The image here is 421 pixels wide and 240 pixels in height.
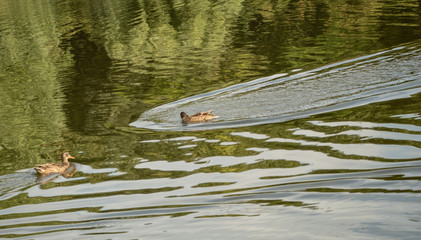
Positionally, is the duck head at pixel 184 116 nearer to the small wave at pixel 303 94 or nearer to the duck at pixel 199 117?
the duck at pixel 199 117

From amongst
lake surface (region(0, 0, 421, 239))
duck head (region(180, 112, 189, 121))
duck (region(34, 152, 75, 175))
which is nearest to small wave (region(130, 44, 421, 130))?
lake surface (region(0, 0, 421, 239))

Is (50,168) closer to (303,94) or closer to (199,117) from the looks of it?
(199,117)

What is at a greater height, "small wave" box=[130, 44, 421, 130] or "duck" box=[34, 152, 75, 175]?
"small wave" box=[130, 44, 421, 130]

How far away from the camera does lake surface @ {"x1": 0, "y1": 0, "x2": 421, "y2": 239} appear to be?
30.7 feet

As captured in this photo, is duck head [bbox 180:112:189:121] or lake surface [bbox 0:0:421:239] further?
duck head [bbox 180:112:189:121]

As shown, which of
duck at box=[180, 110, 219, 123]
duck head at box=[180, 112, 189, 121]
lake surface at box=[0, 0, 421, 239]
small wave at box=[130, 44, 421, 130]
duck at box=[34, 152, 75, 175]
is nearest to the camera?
lake surface at box=[0, 0, 421, 239]

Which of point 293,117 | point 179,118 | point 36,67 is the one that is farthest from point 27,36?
point 293,117

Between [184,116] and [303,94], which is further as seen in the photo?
[303,94]

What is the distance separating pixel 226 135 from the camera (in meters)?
13.9

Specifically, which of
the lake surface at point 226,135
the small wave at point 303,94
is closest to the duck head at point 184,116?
the small wave at point 303,94

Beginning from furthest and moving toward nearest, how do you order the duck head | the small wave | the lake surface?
the duck head → the small wave → the lake surface

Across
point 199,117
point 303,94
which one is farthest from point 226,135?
point 303,94

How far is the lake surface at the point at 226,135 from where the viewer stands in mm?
9352

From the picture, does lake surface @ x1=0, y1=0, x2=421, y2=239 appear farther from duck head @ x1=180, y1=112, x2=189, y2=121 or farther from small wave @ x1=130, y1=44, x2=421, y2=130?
duck head @ x1=180, y1=112, x2=189, y2=121
